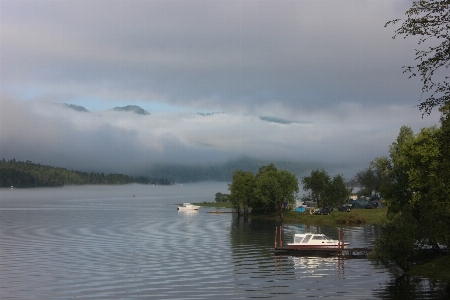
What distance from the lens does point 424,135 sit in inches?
2345

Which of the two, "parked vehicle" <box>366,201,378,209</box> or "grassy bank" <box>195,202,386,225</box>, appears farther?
"parked vehicle" <box>366,201,378,209</box>

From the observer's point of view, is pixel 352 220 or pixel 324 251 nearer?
pixel 324 251

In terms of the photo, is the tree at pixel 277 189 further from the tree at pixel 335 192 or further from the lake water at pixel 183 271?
the lake water at pixel 183 271

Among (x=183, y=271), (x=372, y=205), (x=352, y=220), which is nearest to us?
(x=183, y=271)

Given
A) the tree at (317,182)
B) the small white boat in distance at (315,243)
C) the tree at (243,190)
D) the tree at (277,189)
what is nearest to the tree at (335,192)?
the tree at (317,182)

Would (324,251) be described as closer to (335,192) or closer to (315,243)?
(315,243)

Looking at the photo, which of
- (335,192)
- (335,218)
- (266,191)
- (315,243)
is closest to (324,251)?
(315,243)

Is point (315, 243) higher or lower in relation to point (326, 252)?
higher

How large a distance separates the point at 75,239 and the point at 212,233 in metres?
28.6

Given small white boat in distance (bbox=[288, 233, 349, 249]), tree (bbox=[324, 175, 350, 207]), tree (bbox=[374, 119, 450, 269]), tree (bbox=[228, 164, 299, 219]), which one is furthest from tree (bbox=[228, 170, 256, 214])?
tree (bbox=[374, 119, 450, 269])

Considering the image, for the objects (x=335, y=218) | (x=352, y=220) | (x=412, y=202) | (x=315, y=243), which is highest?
(x=412, y=202)

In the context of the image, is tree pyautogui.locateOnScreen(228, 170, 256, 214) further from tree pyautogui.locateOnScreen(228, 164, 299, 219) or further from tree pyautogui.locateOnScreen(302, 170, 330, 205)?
tree pyautogui.locateOnScreen(302, 170, 330, 205)

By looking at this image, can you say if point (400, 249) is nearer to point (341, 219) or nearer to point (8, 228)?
point (341, 219)

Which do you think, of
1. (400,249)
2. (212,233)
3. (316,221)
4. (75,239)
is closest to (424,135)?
(400,249)
